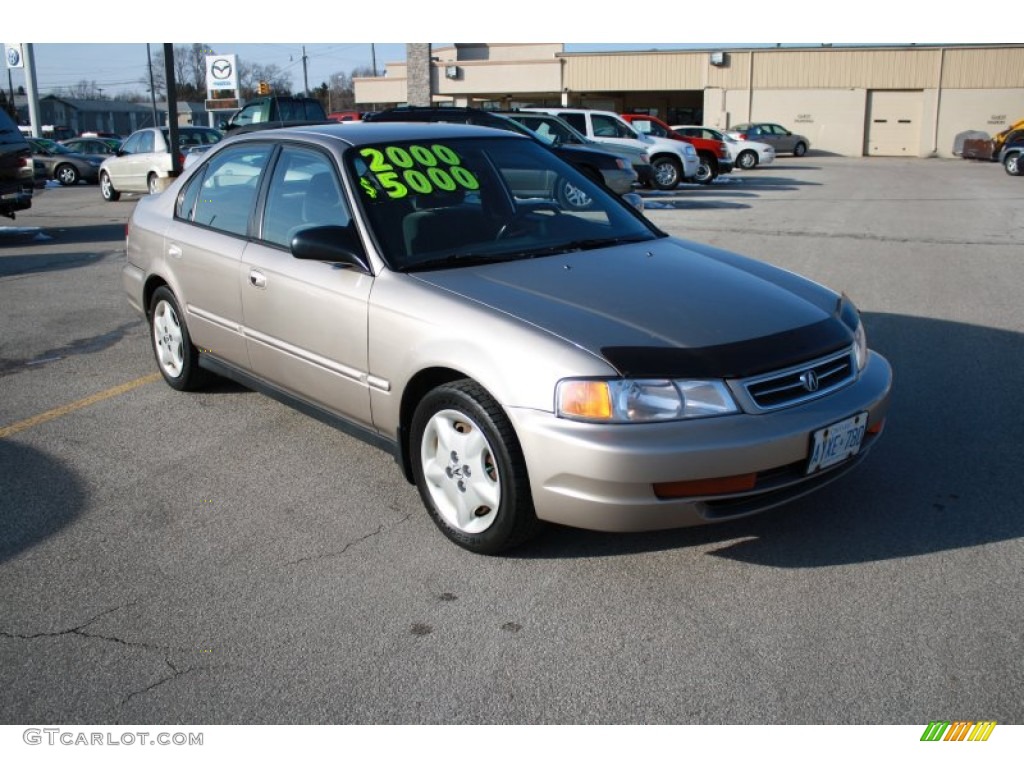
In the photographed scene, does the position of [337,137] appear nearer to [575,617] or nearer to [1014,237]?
[575,617]

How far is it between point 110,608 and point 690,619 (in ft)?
6.74

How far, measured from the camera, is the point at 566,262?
4.29 meters

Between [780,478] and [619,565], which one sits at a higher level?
[780,478]

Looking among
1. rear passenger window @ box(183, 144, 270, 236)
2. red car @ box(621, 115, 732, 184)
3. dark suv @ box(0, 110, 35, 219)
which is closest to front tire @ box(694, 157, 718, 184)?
red car @ box(621, 115, 732, 184)

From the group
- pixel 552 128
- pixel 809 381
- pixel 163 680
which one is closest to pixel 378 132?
pixel 809 381

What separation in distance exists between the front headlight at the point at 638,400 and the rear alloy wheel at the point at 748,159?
31.3 meters

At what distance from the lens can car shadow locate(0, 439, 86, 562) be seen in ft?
13.3

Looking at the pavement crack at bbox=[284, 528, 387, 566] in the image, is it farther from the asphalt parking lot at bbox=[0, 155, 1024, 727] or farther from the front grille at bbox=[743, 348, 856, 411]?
the front grille at bbox=[743, 348, 856, 411]

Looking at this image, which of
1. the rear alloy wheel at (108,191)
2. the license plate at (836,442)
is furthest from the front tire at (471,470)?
the rear alloy wheel at (108,191)

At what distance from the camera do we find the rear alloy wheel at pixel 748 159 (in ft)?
108

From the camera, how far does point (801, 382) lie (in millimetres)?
3588

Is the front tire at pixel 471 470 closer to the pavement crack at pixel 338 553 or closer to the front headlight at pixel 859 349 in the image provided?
the pavement crack at pixel 338 553

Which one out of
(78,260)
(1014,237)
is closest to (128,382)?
(78,260)

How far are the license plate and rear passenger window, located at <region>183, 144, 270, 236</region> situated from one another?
306 cm
